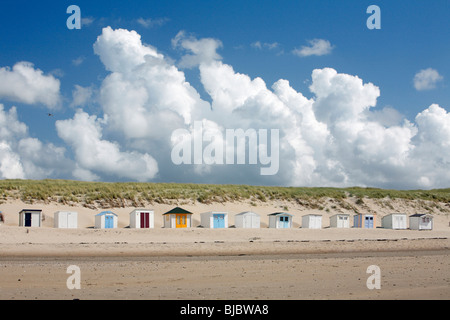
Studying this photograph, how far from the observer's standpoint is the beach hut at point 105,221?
40125mm

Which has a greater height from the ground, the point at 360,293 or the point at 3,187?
the point at 3,187

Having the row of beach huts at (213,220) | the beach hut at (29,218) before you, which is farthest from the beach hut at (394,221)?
the beach hut at (29,218)

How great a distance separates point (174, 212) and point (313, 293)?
3019cm

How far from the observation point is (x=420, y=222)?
161 feet

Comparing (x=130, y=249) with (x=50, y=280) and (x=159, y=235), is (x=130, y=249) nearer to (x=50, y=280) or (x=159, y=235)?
(x=159, y=235)

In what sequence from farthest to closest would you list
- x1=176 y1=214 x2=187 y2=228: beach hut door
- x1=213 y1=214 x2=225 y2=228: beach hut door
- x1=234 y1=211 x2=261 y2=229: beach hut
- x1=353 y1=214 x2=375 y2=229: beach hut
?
1. x1=353 y1=214 x2=375 y2=229: beach hut
2. x1=234 y1=211 x2=261 y2=229: beach hut
3. x1=213 y1=214 x2=225 y2=228: beach hut door
4. x1=176 y1=214 x2=187 y2=228: beach hut door

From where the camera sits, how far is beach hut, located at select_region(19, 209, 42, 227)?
129 feet

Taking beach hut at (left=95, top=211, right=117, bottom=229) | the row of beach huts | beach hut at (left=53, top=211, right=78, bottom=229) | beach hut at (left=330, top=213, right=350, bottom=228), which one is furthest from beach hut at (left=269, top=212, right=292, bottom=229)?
beach hut at (left=53, top=211, right=78, bottom=229)

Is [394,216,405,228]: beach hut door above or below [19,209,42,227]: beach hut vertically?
below

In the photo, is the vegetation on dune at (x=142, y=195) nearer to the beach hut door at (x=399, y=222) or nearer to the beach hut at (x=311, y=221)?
the beach hut door at (x=399, y=222)

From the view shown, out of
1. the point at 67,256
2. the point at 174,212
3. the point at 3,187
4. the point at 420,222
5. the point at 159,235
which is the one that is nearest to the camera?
the point at 67,256

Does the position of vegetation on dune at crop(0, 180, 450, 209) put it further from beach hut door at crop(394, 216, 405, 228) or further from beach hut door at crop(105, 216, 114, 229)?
beach hut door at crop(394, 216, 405, 228)
